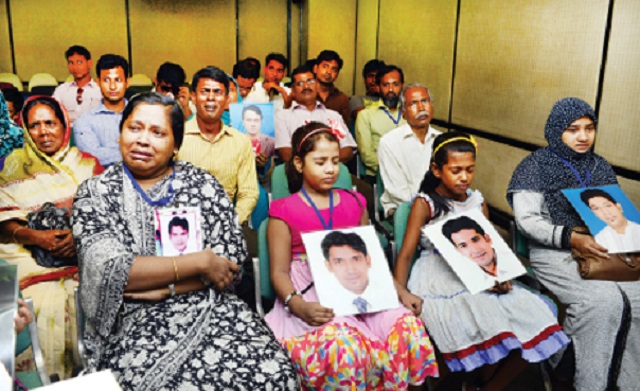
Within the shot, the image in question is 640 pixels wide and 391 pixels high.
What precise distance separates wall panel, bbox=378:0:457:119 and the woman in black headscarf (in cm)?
270

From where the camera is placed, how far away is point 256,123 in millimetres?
4137

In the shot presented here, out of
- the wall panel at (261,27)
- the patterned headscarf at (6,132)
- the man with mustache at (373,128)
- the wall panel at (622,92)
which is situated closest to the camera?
the patterned headscarf at (6,132)

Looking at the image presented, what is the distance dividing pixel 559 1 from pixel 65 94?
5226 mm

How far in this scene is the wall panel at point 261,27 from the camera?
9547 millimetres

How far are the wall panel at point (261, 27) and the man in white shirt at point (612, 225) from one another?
7792 mm

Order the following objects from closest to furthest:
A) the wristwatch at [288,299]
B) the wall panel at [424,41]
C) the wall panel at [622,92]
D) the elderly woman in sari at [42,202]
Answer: the wristwatch at [288,299], the elderly woman in sari at [42,202], the wall panel at [622,92], the wall panel at [424,41]

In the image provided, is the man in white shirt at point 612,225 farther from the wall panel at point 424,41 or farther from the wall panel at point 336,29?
the wall panel at point 336,29

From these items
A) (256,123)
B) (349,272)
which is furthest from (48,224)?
(256,123)

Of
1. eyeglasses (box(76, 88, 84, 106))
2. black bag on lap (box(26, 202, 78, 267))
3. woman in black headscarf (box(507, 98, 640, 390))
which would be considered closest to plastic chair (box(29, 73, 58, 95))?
eyeglasses (box(76, 88, 84, 106))

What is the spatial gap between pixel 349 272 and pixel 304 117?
2454mm

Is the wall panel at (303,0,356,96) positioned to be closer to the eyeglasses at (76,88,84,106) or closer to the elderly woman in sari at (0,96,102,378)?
the eyeglasses at (76,88,84,106)

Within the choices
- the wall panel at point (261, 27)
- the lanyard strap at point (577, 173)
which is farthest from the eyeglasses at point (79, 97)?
the lanyard strap at point (577, 173)

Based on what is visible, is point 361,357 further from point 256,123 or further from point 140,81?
point 140,81

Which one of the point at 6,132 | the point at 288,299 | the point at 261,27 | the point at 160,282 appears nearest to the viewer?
the point at 6,132
